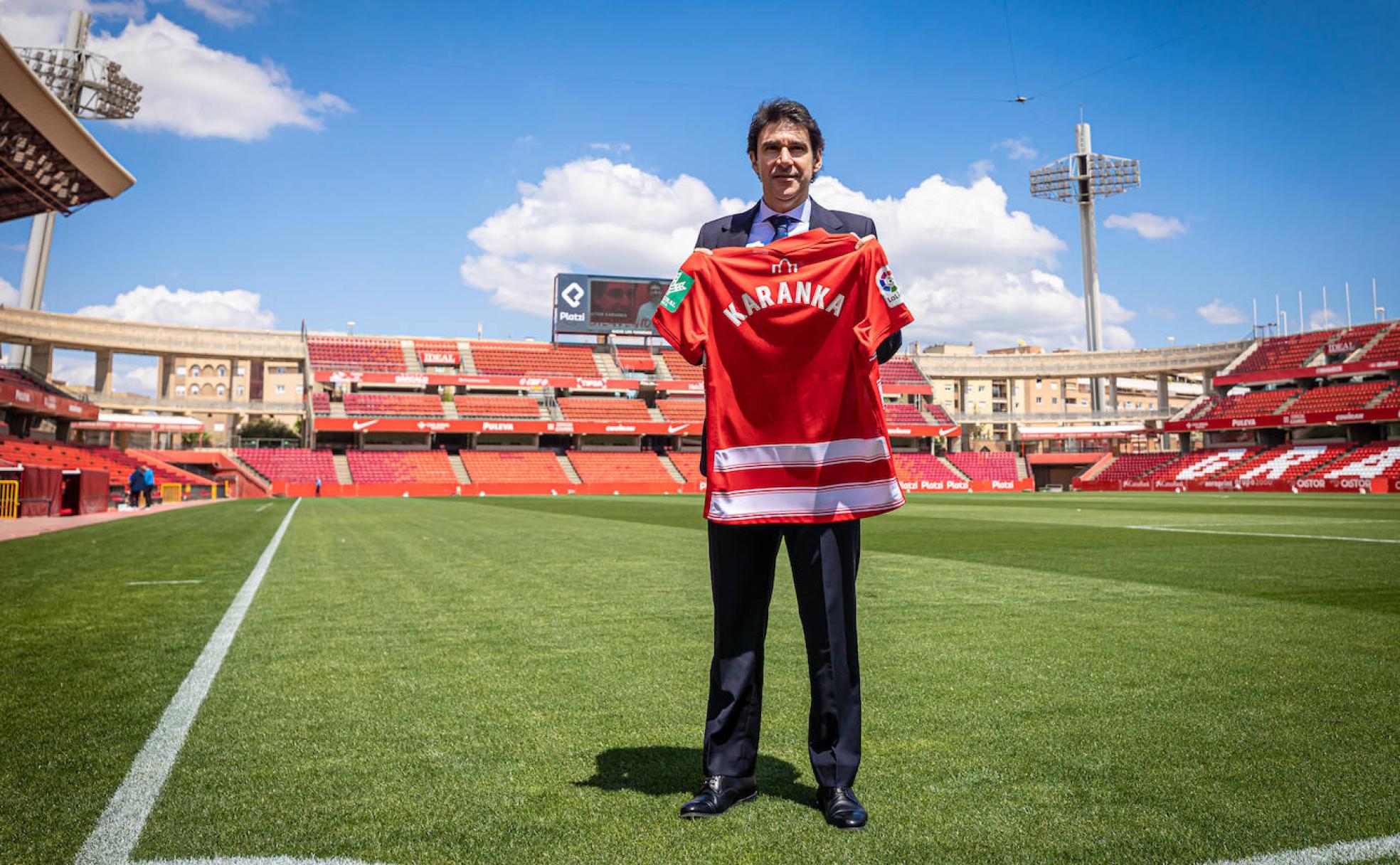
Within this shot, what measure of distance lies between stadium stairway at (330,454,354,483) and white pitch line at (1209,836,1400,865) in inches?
1895

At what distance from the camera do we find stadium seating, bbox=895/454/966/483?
5234cm

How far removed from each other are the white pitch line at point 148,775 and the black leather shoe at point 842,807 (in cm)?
173

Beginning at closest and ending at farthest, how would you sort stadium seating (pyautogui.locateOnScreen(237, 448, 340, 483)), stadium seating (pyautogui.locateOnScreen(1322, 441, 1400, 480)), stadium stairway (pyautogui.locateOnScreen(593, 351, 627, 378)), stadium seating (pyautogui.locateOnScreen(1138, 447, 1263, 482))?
stadium seating (pyautogui.locateOnScreen(1322, 441, 1400, 480)) → stadium seating (pyautogui.locateOnScreen(237, 448, 340, 483)) → stadium seating (pyautogui.locateOnScreen(1138, 447, 1263, 482)) → stadium stairway (pyautogui.locateOnScreen(593, 351, 627, 378))

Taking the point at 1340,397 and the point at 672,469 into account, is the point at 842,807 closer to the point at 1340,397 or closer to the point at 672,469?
the point at 672,469

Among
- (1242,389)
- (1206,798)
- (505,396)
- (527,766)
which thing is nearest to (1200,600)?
(1206,798)

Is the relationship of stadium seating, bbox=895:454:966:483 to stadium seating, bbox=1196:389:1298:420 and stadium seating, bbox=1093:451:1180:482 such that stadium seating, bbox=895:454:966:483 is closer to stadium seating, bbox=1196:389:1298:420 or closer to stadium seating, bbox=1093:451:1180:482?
stadium seating, bbox=1093:451:1180:482

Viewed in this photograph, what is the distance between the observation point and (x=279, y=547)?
1153cm

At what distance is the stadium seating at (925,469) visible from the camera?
5234 cm

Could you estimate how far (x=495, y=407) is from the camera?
53.9 metres

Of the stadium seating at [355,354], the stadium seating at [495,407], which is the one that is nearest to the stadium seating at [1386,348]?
the stadium seating at [495,407]

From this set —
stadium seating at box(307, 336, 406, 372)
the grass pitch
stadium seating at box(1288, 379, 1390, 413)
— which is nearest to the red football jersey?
the grass pitch

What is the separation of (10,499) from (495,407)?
34828 mm

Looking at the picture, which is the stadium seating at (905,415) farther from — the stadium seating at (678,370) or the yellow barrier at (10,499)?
the yellow barrier at (10,499)

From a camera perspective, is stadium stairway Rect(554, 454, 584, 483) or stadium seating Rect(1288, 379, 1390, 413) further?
stadium stairway Rect(554, 454, 584, 483)
